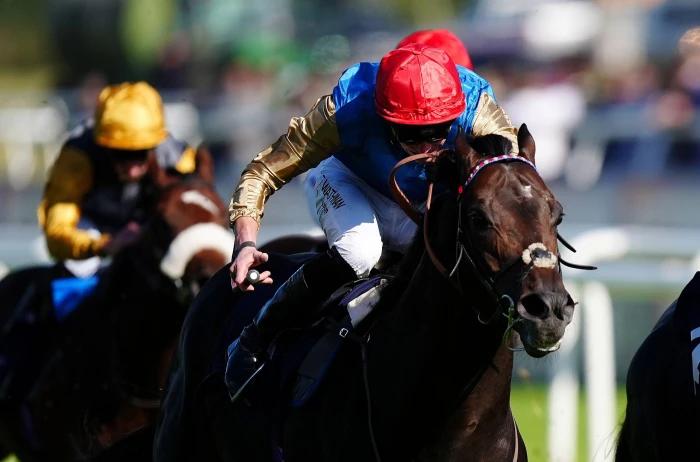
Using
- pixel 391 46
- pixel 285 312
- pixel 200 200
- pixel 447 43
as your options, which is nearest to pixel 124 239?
pixel 200 200

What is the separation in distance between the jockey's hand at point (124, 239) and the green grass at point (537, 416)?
7.79ft

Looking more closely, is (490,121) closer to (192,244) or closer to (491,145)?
(491,145)

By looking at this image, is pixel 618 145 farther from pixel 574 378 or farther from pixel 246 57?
pixel 246 57

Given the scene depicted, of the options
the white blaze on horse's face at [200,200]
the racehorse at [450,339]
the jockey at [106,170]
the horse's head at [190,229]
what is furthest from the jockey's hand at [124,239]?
the racehorse at [450,339]

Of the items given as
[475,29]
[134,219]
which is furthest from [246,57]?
[134,219]

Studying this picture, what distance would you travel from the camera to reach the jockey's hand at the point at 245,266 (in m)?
4.79

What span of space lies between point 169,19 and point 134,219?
721 inches

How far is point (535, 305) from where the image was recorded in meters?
3.98

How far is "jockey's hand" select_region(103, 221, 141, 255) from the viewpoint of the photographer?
7.18m

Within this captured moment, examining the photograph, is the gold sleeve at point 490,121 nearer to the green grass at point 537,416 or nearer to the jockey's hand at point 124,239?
the jockey's hand at point 124,239

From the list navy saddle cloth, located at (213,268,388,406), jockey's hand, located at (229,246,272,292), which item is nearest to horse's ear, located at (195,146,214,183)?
navy saddle cloth, located at (213,268,388,406)

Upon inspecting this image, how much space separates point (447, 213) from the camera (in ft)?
14.5

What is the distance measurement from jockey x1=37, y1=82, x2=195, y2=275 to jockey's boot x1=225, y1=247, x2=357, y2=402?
2.16 meters

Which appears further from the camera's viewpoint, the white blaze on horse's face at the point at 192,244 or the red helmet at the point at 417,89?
the white blaze on horse's face at the point at 192,244
